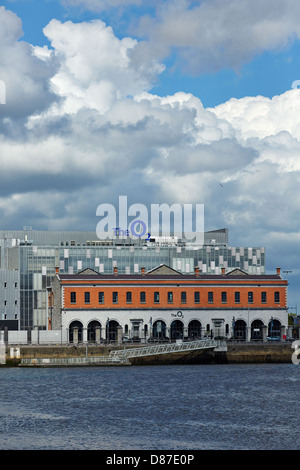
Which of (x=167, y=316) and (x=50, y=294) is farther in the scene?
(x=50, y=294)

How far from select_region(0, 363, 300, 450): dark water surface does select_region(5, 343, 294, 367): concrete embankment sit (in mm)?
7329

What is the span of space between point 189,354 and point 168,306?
1684 cm

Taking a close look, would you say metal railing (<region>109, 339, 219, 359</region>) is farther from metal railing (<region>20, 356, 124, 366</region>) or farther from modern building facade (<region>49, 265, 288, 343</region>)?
modern building facade (<region>49, 265, 288, 343</region>)

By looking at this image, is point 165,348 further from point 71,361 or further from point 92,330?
point 92,330

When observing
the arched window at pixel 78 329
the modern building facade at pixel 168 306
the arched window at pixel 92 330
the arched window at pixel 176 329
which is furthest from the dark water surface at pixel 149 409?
the arched window at pixel 176 329

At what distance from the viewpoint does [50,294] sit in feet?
490

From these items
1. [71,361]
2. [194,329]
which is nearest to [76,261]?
[194,329]

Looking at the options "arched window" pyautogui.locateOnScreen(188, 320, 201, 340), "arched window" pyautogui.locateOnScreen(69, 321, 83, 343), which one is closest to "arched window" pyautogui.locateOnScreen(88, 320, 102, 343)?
"arched window" pyautogui.locateOnScreen(69, 321, 83, 343)

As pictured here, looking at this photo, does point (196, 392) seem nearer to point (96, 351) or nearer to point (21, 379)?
point (21, 379)

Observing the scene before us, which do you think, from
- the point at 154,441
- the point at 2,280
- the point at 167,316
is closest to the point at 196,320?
the point at 167,316

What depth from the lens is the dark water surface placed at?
201 ft

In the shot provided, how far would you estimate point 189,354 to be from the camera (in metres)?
123
